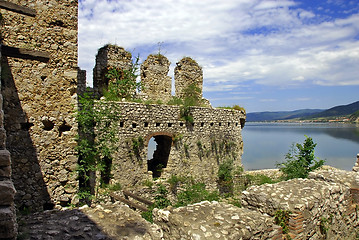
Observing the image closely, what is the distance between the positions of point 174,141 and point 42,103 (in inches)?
265

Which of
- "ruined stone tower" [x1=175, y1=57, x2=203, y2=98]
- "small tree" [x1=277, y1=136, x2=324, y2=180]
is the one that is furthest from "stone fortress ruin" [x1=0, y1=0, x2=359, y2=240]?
"ruined stone tower" [x1=175, y1=57, x2=203, y2=98]

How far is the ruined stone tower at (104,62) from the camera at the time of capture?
11367 mm

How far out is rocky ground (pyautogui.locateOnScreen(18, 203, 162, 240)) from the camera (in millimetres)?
3793

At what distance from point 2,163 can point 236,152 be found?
40.6ft

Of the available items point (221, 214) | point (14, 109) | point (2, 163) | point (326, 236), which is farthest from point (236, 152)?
point (2, 163)

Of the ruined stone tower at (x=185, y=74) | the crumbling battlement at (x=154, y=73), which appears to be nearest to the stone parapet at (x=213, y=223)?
the crumbling battlement at (x=154, y=73)

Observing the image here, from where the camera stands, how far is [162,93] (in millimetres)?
12828

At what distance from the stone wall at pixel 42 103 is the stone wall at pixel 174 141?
4.36 meters

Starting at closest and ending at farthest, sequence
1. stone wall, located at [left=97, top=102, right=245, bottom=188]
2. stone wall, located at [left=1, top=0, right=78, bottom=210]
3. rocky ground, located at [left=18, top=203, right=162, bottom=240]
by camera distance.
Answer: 1. rocky ground, located at [left=18, top=203, right=162, bottom=240]
2. stone wall, located at [left=1, top=0, right=78, bottom=210]
3. stone wall, located at [left=97, top=102, right=245, bottom=188]

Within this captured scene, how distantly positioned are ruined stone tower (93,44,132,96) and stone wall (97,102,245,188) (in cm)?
193

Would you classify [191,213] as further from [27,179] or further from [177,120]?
[177,120]

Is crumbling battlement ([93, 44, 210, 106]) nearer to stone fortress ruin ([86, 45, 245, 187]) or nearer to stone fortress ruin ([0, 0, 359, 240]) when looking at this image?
stone fortress ruin ([86, 45, 245, 187])

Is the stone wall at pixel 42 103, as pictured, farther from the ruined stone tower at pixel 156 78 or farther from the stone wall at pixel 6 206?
the ruined stone tower at pixel 156 78

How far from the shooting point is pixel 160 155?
12547 mm
